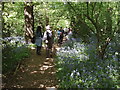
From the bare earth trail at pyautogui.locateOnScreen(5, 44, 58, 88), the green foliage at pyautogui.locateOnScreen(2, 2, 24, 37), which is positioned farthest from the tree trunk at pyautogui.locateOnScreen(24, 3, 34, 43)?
the bare earth trail at pyautogui.locateOnScreen(5, 44, 58, 88)

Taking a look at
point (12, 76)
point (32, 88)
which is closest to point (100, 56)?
point (32, 88)

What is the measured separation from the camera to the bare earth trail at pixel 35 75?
6.89 m

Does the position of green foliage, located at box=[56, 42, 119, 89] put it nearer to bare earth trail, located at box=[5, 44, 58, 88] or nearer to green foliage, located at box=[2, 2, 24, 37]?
bare earth trail, located at box=[5, 44, 58, 88]

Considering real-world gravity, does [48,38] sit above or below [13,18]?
below

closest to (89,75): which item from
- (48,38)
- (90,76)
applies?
(90,76)

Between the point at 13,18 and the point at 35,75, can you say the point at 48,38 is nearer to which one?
the point at 35,75

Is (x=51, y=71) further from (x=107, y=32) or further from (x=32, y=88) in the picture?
(x=107, y=32)

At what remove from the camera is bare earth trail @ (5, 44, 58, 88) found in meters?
6.89

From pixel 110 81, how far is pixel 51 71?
3.84 meters

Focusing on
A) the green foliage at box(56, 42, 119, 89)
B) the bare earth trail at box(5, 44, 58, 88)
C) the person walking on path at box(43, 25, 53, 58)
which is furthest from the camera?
the person walking on path at box(43, 25, 53, 58)

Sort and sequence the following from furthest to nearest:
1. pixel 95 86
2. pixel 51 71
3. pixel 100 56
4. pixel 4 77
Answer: pixel 51 71
pixel 100 56
pixel 4 77
pixel 95 86

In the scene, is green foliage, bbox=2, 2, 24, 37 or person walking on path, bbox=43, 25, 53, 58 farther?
person walking on path, bbox=43, 25, 53, 58

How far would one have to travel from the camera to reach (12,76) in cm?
745

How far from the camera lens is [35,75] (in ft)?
26.1
